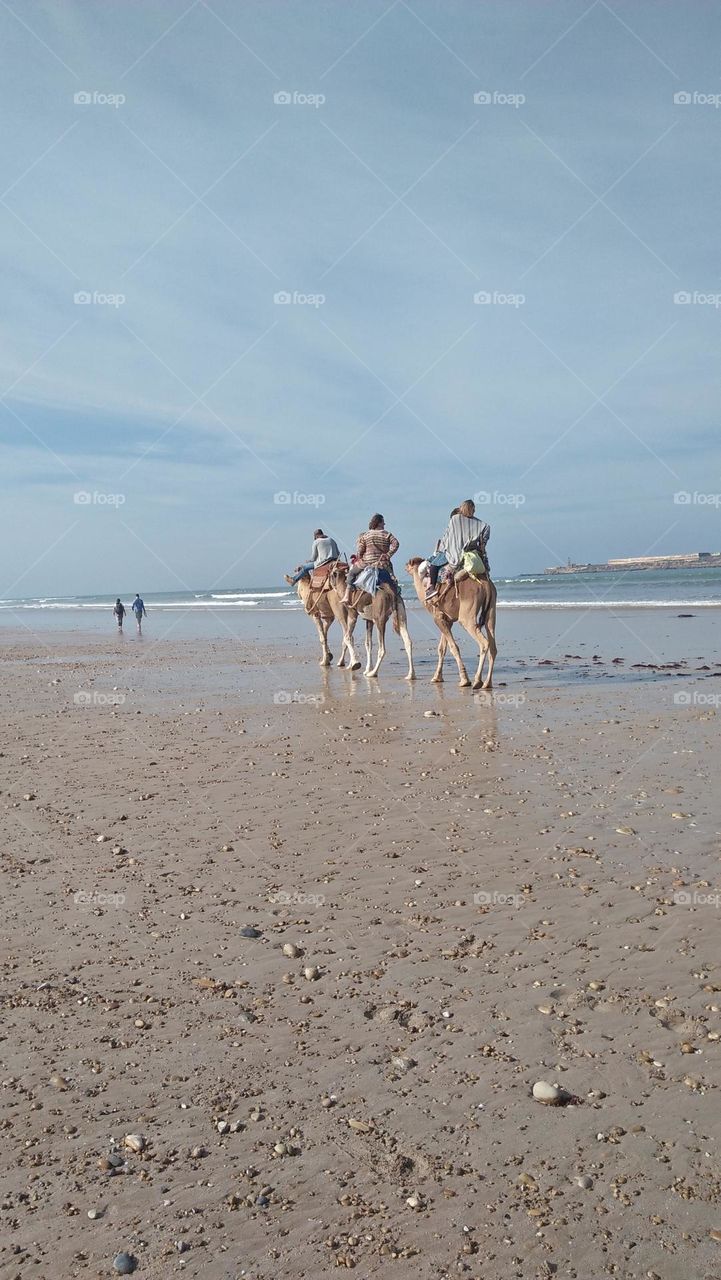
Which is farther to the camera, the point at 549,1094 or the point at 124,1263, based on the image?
the point at 549,1094

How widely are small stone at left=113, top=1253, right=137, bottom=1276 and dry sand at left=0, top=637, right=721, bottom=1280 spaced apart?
2 cm

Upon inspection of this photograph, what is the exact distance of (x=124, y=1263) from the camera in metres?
2.63

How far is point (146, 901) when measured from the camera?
5449mm

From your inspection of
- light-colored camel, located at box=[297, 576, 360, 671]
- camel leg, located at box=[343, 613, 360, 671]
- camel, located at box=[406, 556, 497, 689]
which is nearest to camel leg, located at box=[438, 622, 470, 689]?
camel, located at box=[406, 556, 497, 689]

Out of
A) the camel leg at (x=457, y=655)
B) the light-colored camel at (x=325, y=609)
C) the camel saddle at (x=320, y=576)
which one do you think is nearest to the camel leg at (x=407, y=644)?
the camel leg at (x=457, y=655)

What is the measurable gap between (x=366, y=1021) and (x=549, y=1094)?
36.7 inches

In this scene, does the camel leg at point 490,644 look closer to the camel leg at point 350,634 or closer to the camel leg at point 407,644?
the camel leg at point 407,644

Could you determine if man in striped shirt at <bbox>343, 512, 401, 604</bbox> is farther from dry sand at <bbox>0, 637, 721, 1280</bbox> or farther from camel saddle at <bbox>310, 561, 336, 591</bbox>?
dry sand at <bbox>0, 637, 721, 1280</bbox>

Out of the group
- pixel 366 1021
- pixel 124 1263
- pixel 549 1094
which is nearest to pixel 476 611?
pixel 366 1021

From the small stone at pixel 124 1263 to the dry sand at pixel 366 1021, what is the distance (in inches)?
0.7

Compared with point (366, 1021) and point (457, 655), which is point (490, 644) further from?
point (366, 1021)

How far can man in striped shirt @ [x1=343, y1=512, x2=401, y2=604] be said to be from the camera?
16409 mm

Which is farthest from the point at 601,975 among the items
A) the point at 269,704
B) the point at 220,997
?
the point at 269,704

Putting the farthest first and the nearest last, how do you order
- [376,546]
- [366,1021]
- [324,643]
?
[324,643], [376,546], [366,1021]
